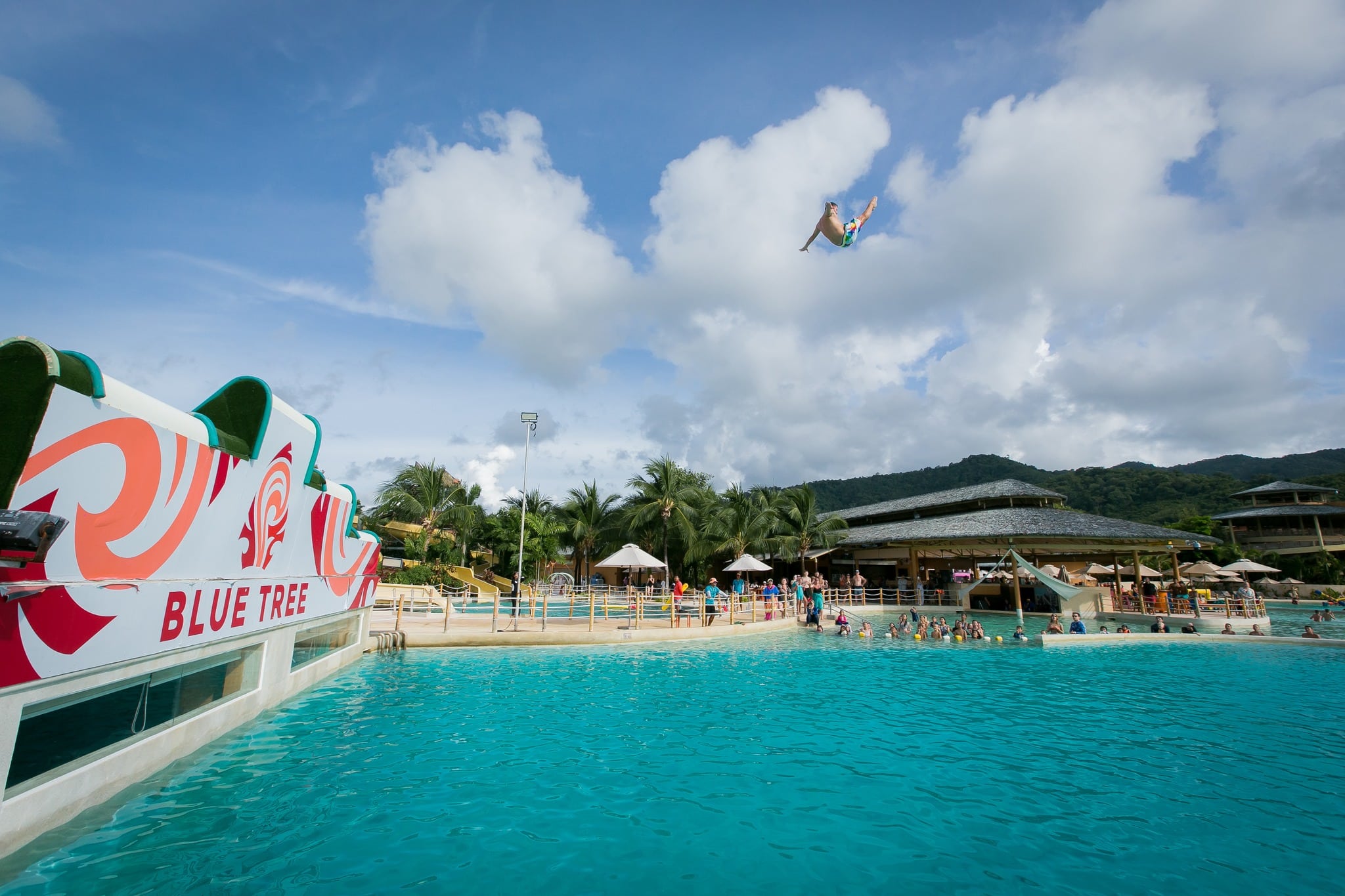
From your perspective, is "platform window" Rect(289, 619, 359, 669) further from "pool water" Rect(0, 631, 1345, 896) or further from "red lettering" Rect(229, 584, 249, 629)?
"red lettering" Rect(229, 584, 249, 629)

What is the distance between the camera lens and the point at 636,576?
120 feet

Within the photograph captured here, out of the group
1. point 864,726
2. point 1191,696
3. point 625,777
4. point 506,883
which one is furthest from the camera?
point 1191,696

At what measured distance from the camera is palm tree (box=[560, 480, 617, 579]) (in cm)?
3859

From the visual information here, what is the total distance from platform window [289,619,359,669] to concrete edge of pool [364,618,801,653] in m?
1.09

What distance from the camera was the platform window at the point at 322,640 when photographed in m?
10.5

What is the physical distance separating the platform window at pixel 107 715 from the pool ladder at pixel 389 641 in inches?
290

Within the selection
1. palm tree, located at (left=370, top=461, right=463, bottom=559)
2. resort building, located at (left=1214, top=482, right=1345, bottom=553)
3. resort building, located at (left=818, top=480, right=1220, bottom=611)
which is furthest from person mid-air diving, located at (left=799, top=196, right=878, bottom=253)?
resort building, located at (left=1214, top=482, right=1345, bottom=553)

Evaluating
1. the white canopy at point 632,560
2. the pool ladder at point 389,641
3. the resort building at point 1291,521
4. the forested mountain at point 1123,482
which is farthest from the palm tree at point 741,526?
the resort building at point 1291,521

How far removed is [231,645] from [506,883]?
530 centimetres

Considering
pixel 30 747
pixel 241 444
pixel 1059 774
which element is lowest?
pixel 1059 774

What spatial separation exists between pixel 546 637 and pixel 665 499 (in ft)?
60.0

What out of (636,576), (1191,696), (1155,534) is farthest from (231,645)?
(1155,534)

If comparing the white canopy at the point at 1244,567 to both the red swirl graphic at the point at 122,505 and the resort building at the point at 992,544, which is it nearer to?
the resort building at the point at 992,544

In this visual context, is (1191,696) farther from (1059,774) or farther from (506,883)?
(506,883)
